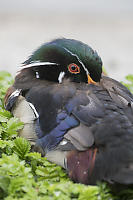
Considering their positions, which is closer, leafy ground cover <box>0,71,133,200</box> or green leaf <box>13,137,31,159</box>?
leafy ground cover <box>0,71,133,200</box>

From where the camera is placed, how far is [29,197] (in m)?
2.29

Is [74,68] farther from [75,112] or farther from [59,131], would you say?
[59,131]

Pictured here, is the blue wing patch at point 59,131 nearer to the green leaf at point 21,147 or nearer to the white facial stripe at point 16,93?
the green leaf at point 21,147

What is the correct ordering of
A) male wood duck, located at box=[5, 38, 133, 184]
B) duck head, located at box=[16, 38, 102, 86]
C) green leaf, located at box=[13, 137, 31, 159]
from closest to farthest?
male wood duck, located at box=[5, 38, 133, 184], green leaf, located at box=[13, 137, 31, 159], duck head, located at box=[16, 38, 102, 86]

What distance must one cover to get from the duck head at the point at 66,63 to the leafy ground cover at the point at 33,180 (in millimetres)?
506

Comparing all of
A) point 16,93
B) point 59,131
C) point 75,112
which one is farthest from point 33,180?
point 16,93

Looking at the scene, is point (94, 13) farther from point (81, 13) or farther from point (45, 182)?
point (45, 182)

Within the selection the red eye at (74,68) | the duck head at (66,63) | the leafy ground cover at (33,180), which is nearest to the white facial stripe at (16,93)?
the duck head at (66,63)

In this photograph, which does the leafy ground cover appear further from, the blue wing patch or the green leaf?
the blue wing patch

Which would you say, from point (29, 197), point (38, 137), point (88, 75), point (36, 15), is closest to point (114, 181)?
point (29, 197)

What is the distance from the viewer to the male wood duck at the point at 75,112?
2533mm

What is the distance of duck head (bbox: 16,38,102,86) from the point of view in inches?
121

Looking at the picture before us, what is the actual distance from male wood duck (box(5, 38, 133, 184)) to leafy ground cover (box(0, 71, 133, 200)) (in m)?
0.08

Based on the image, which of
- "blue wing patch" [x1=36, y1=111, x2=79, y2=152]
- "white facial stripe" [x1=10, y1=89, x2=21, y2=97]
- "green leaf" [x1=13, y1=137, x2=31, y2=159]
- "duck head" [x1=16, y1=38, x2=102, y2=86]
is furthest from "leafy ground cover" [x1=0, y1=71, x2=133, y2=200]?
"duck head" [x1=16, y1=38, x2=102, y2=86]
